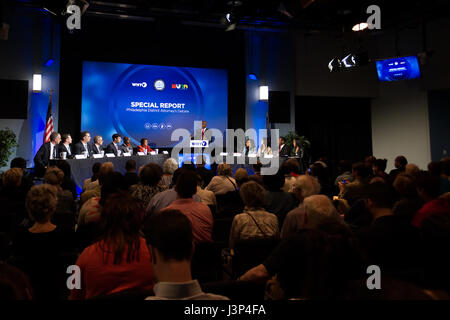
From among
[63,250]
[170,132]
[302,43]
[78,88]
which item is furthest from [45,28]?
[63,250]

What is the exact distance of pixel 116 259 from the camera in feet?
5.31

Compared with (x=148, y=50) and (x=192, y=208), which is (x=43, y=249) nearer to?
(x=192, y=208)

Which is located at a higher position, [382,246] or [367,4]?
[367,4]

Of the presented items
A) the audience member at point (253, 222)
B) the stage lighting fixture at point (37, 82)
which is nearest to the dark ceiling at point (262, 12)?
the stage lighting fixture at point (37, 82)

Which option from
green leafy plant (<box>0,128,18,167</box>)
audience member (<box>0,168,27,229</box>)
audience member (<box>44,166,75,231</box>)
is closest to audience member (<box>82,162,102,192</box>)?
audience member (<box>44,166,75,231</box>)

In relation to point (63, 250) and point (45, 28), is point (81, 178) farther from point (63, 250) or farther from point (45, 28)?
point (63, 250)

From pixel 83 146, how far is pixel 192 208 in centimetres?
604

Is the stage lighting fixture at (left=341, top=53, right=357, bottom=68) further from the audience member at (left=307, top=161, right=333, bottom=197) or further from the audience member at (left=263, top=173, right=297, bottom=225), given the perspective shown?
the audience member at (left=263, top=173, right=297, bottom=225)

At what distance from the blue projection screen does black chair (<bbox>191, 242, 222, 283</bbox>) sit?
303 inches

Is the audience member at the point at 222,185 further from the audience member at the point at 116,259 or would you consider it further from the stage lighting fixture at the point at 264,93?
the stage lighting fixture at the point at 264,93

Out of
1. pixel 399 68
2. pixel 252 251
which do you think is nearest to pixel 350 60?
pixel 399 68

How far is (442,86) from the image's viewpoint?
9742 mm

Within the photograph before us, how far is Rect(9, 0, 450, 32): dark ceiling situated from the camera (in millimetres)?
A: 8070
